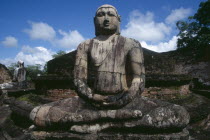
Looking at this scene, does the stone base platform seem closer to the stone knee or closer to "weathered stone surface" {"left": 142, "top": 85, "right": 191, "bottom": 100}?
the stone knee

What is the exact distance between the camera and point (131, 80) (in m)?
3.70

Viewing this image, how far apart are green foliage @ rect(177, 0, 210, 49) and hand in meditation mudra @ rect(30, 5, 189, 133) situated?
1441cm

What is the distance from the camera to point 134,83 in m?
3.47

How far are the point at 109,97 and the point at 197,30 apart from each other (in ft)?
53.5

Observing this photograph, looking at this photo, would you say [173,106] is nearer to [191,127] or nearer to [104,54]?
[104,54]

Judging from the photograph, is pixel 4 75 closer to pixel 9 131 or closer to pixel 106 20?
pixel 9 131

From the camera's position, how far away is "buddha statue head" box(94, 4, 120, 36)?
3.77 metres

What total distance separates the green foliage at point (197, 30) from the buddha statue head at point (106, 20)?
14303 mm

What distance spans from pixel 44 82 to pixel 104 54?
4411 mm

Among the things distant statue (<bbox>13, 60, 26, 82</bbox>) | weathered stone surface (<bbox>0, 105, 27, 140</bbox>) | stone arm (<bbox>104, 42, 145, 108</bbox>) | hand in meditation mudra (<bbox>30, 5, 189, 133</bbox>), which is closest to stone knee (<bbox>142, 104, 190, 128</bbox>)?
hand in meditation mudra (<bbox>30, 5, 189, 133</bbox>)

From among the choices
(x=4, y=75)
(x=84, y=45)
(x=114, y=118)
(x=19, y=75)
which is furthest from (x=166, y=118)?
(x=4, y=75)

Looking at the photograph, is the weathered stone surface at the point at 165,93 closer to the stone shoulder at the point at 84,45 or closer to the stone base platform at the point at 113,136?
the stone shoulder at the point at 84,45

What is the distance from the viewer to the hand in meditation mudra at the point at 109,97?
3002mm

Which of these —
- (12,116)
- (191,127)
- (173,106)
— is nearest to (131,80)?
(173,106)
